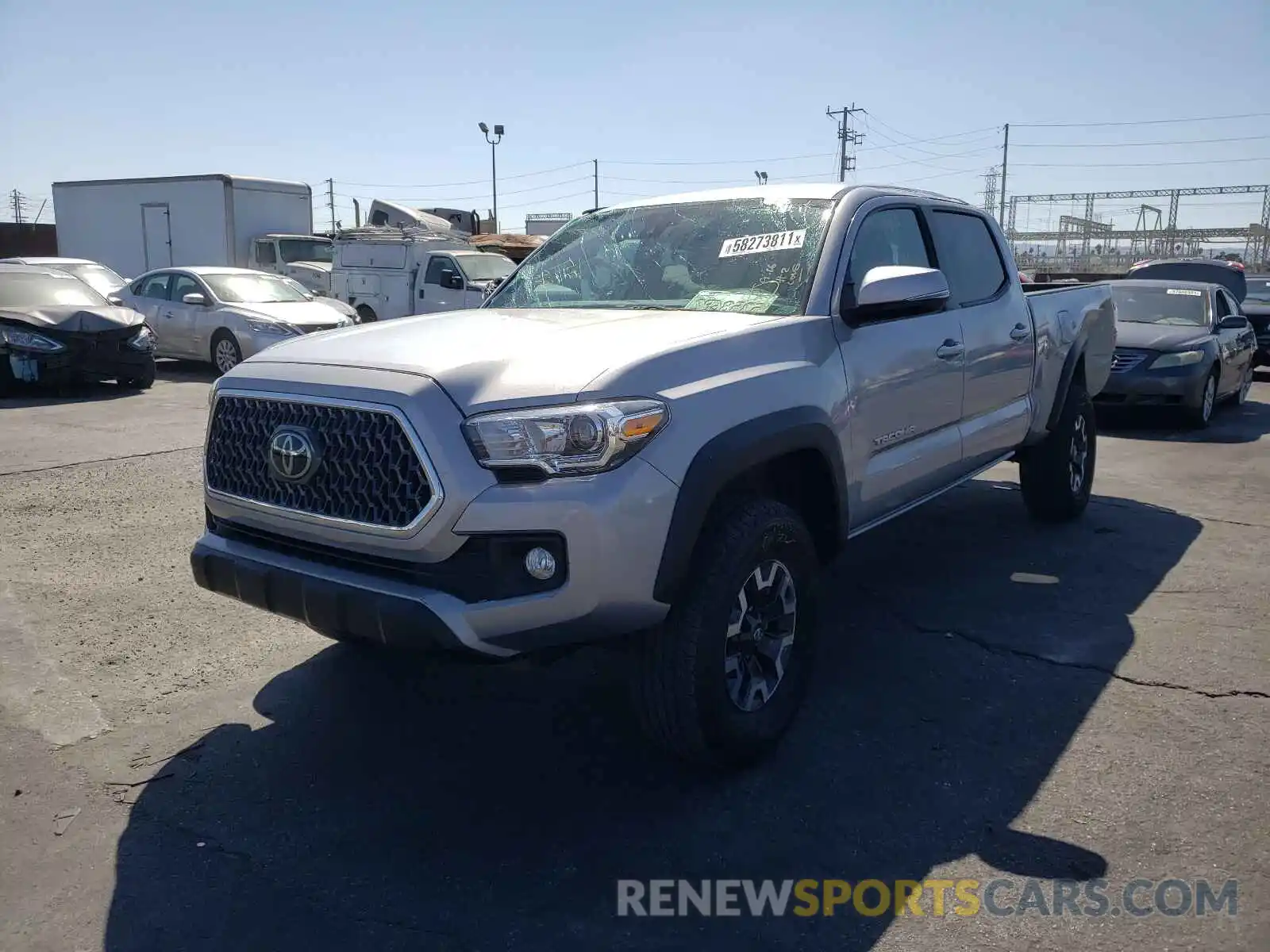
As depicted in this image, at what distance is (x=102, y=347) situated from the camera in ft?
40.0

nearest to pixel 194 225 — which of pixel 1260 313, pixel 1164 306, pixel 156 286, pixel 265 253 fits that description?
pixel 265 253

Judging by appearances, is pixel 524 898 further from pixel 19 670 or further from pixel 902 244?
pixel 902 244

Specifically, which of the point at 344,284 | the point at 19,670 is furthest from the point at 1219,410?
the point at 344,284

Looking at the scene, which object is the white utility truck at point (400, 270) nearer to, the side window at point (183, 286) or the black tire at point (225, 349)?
the side window at point (183, 286)

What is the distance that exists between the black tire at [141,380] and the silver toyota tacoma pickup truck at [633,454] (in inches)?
381

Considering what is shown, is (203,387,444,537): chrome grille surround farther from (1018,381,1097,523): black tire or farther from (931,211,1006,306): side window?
(1018,381,1097,523): black tire

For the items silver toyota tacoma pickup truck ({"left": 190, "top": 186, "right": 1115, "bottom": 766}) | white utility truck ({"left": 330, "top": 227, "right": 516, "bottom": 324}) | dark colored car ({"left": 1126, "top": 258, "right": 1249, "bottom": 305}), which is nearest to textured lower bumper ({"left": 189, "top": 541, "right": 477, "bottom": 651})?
silver toyota tacoma pickup truck ({"left": 190, "top": 186, "right": 1115, "bottom": 766})

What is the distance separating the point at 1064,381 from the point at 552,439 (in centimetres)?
433

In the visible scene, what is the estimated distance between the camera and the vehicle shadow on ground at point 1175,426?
10406 millimetres

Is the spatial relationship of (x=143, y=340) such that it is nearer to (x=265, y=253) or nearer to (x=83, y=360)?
(x=83, y=360)

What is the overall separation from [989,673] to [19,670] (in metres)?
3.85

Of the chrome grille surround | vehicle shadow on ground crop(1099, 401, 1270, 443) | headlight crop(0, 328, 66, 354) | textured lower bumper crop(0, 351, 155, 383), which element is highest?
the chrome grille surround

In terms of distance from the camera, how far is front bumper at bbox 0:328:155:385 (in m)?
11.8

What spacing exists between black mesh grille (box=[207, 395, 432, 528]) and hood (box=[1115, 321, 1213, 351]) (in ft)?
29.7
